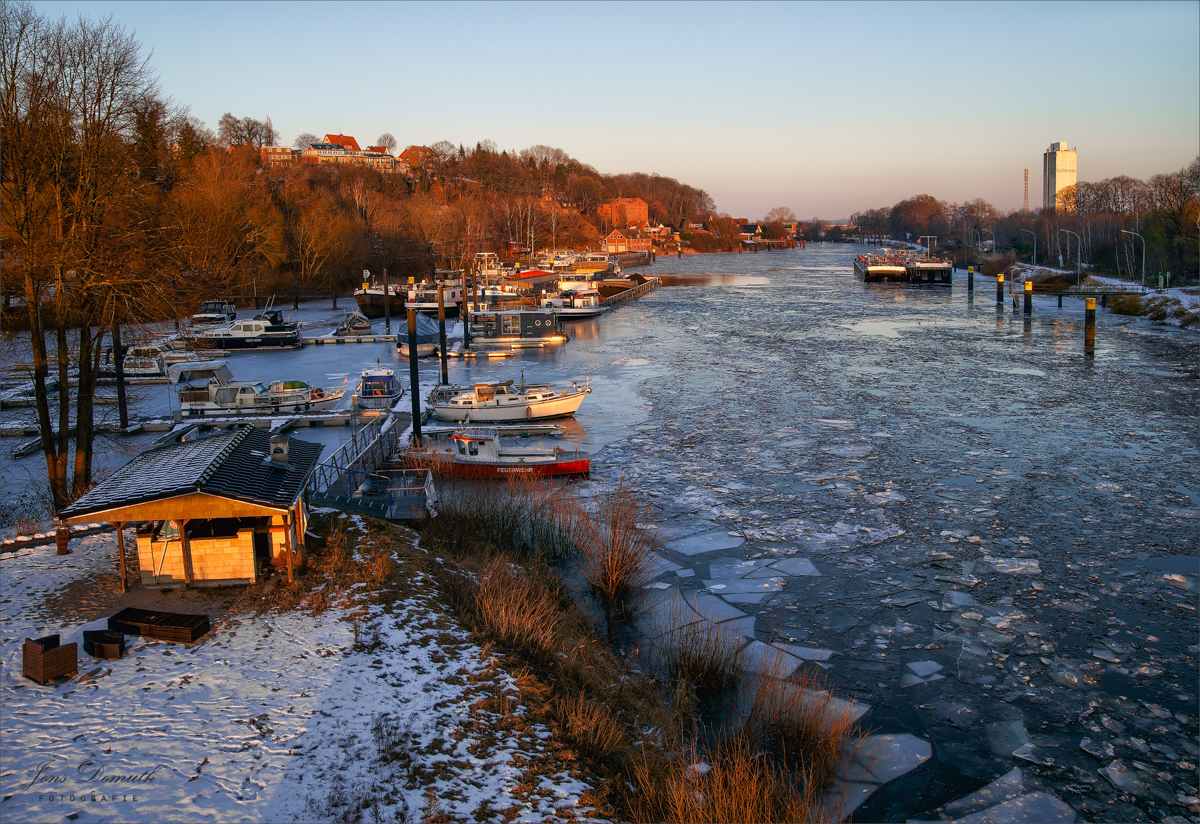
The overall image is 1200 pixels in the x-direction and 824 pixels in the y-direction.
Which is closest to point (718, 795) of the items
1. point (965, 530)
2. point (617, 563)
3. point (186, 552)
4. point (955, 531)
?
point (617, 563)

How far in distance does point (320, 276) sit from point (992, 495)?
6045 centimetres

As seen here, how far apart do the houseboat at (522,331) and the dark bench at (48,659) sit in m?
36.0

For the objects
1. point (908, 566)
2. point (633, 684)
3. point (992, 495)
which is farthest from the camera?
point (992, 495)

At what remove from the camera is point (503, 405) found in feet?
79.3

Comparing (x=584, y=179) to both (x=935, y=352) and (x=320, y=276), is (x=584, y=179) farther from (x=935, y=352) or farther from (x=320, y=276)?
(x=935, y=352)

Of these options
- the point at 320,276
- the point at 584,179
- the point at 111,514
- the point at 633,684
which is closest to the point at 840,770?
the point at 633,684

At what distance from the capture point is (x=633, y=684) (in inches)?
382

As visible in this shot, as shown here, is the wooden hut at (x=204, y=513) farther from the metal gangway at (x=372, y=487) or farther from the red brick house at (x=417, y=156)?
the red brick house at (x=417, y=156)

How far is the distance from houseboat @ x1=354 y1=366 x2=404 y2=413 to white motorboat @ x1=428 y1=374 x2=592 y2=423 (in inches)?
92.5

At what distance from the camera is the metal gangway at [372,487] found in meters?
14.8

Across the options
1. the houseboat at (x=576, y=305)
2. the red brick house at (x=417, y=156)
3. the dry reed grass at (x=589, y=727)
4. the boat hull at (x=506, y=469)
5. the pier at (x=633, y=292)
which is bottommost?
the dry reed grass at (x=589, y=727)

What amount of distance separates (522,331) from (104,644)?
37775 mm

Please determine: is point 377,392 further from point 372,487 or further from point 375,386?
point 372,487

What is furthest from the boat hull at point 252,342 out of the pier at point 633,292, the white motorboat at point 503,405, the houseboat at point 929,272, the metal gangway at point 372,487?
the houseboat at point 929,272
